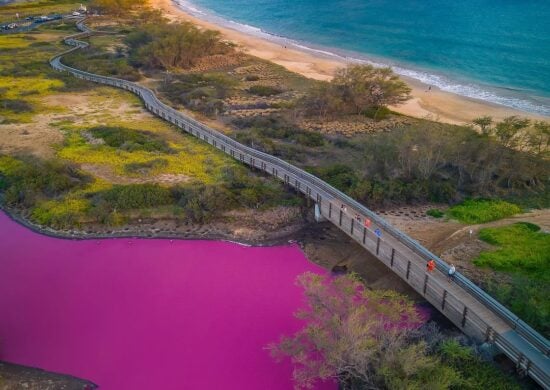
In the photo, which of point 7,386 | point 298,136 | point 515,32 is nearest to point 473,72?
point 515,32

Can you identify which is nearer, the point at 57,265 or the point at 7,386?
the point at 7,386

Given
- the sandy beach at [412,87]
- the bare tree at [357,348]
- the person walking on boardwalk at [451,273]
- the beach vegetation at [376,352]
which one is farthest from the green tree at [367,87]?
the bare tree at [357,348]

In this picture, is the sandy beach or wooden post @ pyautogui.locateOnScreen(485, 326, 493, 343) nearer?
wooden post @ pyautogui.locateOnScreen(485, 326, 493, 343)

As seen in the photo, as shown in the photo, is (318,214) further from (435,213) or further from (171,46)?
(171,46)

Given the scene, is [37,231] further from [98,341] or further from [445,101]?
[445,101]

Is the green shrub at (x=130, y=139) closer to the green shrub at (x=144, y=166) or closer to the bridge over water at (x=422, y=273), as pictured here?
the green shrub at (x=144, y=166)

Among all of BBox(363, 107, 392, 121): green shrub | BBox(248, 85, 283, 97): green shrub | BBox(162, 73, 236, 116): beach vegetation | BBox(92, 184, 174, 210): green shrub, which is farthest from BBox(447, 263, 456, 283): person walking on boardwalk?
BBox(248, 85, 283, 97): green shrub

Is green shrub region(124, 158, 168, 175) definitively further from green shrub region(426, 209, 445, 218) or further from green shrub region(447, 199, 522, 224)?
green shrub region(447, 199, 522, 224)
